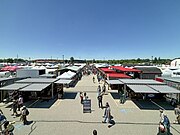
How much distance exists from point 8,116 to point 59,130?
16.1 ft

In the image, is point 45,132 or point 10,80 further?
point 10,80

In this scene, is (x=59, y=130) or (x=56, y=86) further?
(x=56, y=86)

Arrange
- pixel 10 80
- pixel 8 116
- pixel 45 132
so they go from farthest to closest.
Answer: pixel 10 80
pixel 8 116
pixel 45 132

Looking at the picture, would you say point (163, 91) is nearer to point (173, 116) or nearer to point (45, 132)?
point (173, 116)

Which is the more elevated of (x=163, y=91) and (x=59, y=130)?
(x=163, y=91)

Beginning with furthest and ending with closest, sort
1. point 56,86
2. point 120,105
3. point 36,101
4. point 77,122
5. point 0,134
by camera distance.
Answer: point 56,86 → point 36,101 → point 120,105 → point 77,122 → point 0,134

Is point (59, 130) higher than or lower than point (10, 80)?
lower

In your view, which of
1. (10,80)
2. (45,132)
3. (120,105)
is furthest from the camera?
(10,80)

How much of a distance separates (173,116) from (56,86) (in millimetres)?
13555

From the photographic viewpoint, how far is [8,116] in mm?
12219

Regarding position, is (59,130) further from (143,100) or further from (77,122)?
(143,100)

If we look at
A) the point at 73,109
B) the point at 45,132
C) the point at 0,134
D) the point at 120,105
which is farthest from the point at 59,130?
the point at 120,105

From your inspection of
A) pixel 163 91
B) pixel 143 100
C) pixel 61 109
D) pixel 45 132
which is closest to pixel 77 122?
pixel 45 132

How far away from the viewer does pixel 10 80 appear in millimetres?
18938
